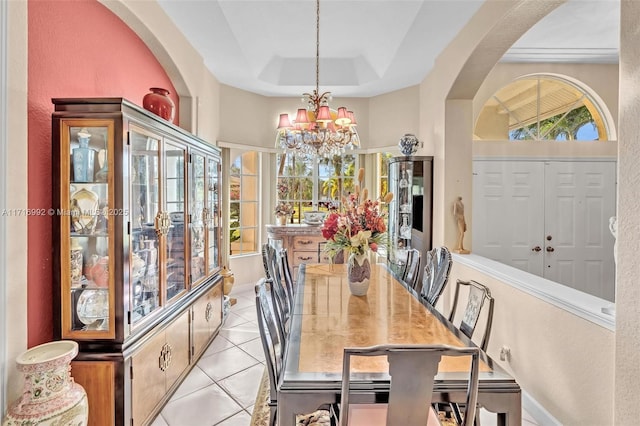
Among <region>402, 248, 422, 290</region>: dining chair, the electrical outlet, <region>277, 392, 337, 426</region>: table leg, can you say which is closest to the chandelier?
<region>402, 248, 422, 290</region>: dining chair

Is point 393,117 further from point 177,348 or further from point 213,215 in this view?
point 177,348

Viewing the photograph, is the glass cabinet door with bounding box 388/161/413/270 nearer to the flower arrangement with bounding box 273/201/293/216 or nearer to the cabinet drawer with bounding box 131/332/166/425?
the flower arrangement with bounding box 273/201/293/216

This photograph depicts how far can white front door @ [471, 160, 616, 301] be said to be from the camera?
420 cm

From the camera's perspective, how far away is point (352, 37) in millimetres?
4023

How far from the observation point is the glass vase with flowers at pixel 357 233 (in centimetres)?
241

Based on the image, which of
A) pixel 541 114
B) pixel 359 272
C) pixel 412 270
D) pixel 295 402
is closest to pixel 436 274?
pixel 412 270

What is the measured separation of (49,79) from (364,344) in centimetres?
230

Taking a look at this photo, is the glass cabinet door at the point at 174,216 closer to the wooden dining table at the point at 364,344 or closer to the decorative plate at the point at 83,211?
the decorative plate at the point at 83,211

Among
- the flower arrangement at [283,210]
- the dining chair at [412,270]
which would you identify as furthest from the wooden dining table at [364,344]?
the flower arrangement at [283,210]

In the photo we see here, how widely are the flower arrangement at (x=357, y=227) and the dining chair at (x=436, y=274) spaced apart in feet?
1.62

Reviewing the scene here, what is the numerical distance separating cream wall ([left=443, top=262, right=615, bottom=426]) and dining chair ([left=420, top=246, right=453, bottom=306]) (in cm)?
60

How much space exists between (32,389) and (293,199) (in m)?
4.43

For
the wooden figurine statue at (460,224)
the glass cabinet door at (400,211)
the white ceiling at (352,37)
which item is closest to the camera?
the white ceiling at (352,37)

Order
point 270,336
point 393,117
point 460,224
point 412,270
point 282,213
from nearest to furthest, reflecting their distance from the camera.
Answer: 1. point 270,336
2. point 412,270
3. point 460,224
4. point 393,117
5. point 282,213
